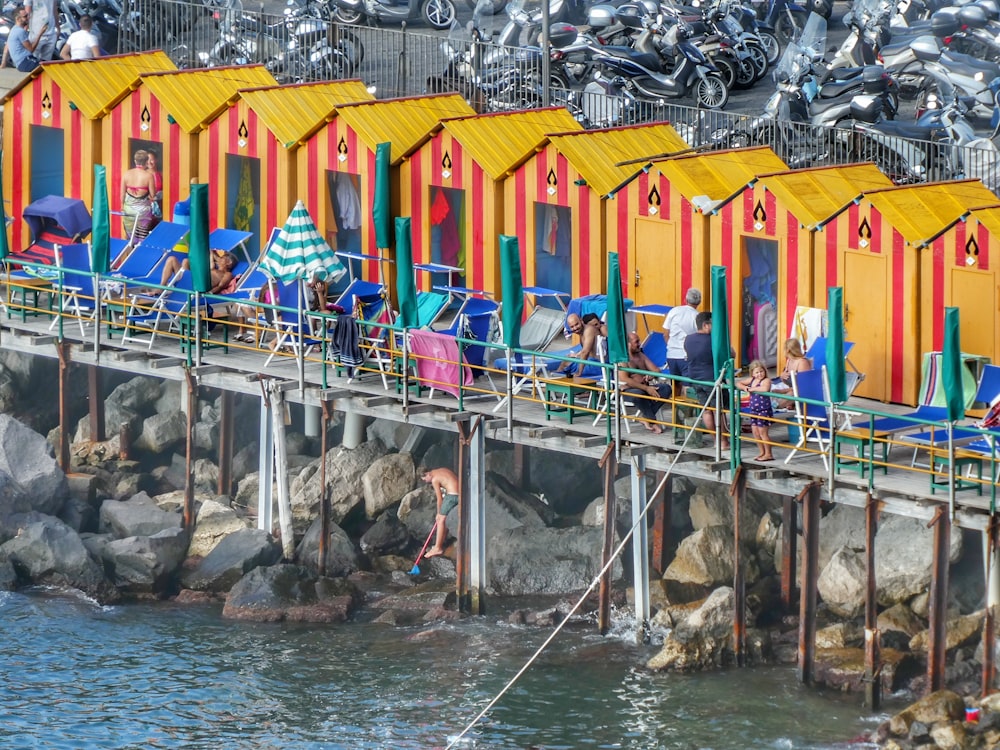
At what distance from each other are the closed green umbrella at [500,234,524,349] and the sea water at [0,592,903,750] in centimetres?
334

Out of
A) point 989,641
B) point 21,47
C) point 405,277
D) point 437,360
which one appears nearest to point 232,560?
point 437,360

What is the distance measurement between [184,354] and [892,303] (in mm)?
8336

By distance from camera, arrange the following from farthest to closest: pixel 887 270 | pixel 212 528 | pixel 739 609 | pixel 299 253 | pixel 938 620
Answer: pixel 212 528 → pixel 299 253 → pixel 887 270 → pixel 739 609 → pixel 938 620

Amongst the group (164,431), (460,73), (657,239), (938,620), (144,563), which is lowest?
(938,620)

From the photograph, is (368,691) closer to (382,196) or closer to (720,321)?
(720,321)

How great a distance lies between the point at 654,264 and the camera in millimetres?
28453

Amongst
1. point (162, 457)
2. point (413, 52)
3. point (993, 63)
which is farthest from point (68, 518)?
point (993, 63)

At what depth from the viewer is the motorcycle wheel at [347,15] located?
41.6 m

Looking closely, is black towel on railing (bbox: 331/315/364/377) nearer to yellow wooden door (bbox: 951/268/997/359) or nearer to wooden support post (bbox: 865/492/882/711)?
wooden support post (bbox: 865/492/882/711)

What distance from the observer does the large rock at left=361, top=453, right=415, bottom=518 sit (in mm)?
30219

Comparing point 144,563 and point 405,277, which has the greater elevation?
point 405,277

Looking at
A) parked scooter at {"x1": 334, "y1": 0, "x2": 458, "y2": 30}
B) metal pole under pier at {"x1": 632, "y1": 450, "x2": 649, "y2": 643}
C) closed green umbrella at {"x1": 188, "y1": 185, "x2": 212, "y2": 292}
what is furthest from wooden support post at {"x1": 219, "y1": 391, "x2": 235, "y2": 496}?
parked scooter at {"x1": 334, "y1": 0, "x2": 458, "y2": 30}

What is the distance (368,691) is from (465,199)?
661 cm

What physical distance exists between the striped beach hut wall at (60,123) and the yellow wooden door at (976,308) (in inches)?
462
